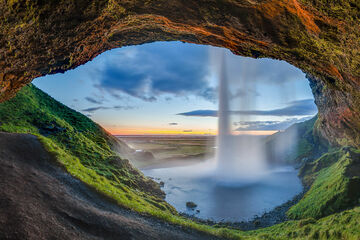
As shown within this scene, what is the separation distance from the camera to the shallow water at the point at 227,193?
2702 cm

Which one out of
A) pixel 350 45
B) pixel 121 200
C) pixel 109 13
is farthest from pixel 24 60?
pixel 350 45

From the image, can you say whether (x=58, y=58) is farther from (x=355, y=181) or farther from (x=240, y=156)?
(x=240, y=156)

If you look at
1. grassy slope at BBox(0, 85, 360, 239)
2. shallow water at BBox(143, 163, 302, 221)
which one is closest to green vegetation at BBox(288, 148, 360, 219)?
grassy slope at BBox(0, 85, 360, 239)

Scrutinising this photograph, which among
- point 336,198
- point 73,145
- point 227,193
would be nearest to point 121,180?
point 73,145

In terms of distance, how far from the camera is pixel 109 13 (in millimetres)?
10742

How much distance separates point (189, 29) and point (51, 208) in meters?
14.4

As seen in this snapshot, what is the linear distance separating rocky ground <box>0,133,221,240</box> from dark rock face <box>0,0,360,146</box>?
561 centimetres

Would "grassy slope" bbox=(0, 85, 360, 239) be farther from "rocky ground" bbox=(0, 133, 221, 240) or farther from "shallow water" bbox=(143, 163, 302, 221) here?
"shallow water" bbox=(143, 163, 302, 221)

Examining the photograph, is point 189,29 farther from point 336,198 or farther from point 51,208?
point 336,198

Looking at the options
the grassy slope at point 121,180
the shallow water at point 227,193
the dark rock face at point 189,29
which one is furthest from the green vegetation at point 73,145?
the dark rock face at point 189,29

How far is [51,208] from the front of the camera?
10078mm

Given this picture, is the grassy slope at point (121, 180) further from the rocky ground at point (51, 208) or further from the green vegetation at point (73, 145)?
the rocky ground at point (51, 208)

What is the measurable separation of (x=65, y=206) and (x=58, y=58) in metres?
9.60

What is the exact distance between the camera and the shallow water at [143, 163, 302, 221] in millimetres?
27016
